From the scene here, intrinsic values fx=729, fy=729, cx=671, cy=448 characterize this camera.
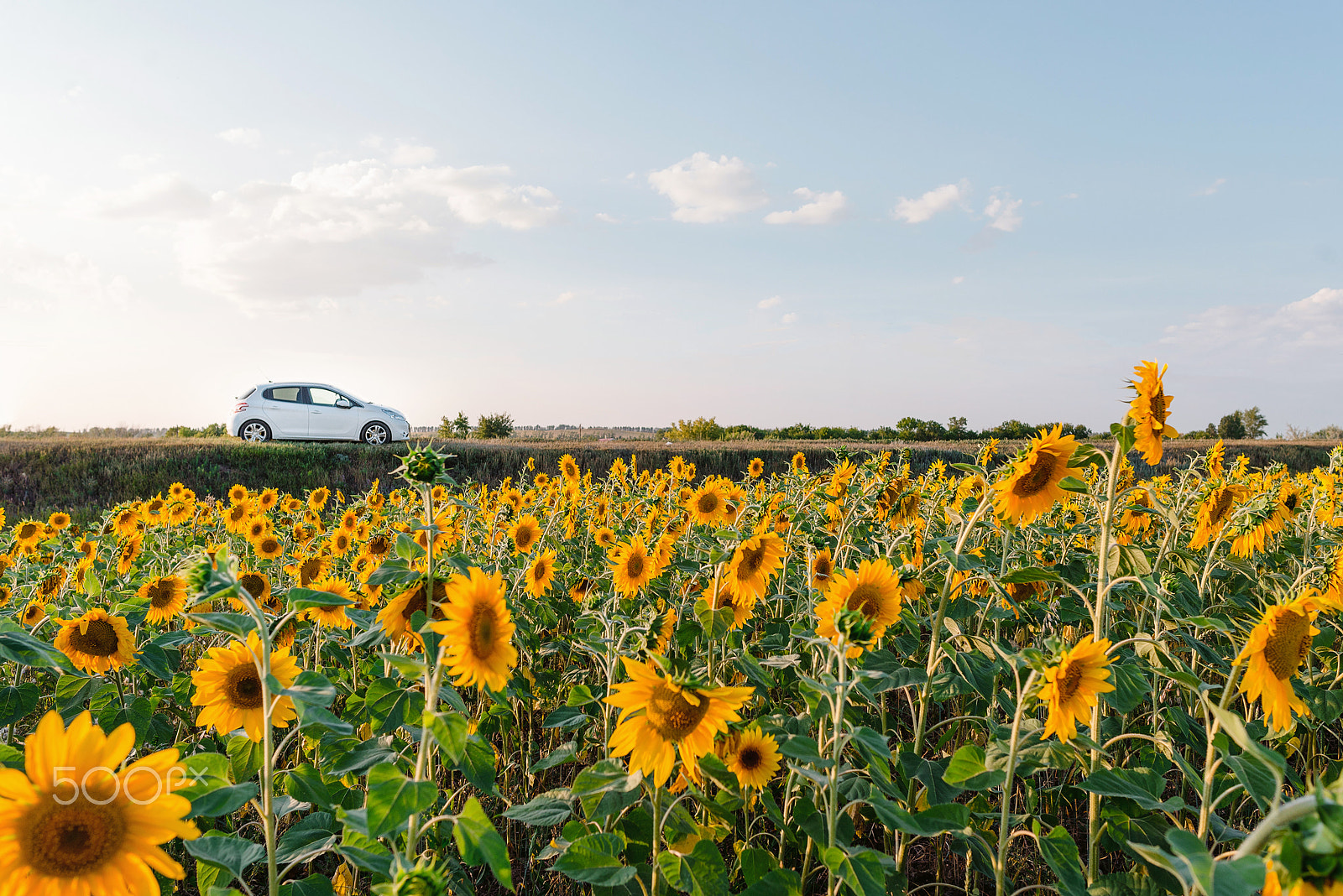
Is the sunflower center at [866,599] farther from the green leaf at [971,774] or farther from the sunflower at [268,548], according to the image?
the sunflower at [268,548]

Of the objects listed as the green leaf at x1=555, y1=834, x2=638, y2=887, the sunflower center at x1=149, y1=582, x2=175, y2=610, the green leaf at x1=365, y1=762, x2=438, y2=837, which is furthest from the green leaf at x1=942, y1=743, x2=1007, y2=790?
the sunflower center at x1=149, y1=582, x2=175, y2=610

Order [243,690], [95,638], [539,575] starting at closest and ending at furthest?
1. [243,690]
2. [95,638]
3. [539,575]

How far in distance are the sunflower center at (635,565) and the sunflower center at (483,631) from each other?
1.40 metres

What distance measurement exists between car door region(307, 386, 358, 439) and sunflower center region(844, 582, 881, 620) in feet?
59.2

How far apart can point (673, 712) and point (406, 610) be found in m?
0.72

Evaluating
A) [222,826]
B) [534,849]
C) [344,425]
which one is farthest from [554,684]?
[344,425]

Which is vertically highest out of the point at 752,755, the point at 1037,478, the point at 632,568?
the point at 1037,478

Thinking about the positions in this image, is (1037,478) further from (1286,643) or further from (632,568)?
(632,568)

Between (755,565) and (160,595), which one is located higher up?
(755,565)

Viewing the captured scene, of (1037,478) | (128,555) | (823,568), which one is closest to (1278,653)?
(1037,478)

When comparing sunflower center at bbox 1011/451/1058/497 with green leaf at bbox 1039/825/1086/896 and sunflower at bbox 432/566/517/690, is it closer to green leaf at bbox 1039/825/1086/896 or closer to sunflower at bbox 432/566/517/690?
green leaf at bbox 1039/825/1086/896

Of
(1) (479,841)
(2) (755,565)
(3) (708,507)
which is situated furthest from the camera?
(3) (708,507)

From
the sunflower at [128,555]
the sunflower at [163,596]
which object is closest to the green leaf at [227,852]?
the sunflower at [163,596]

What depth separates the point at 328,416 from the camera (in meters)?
17.8
